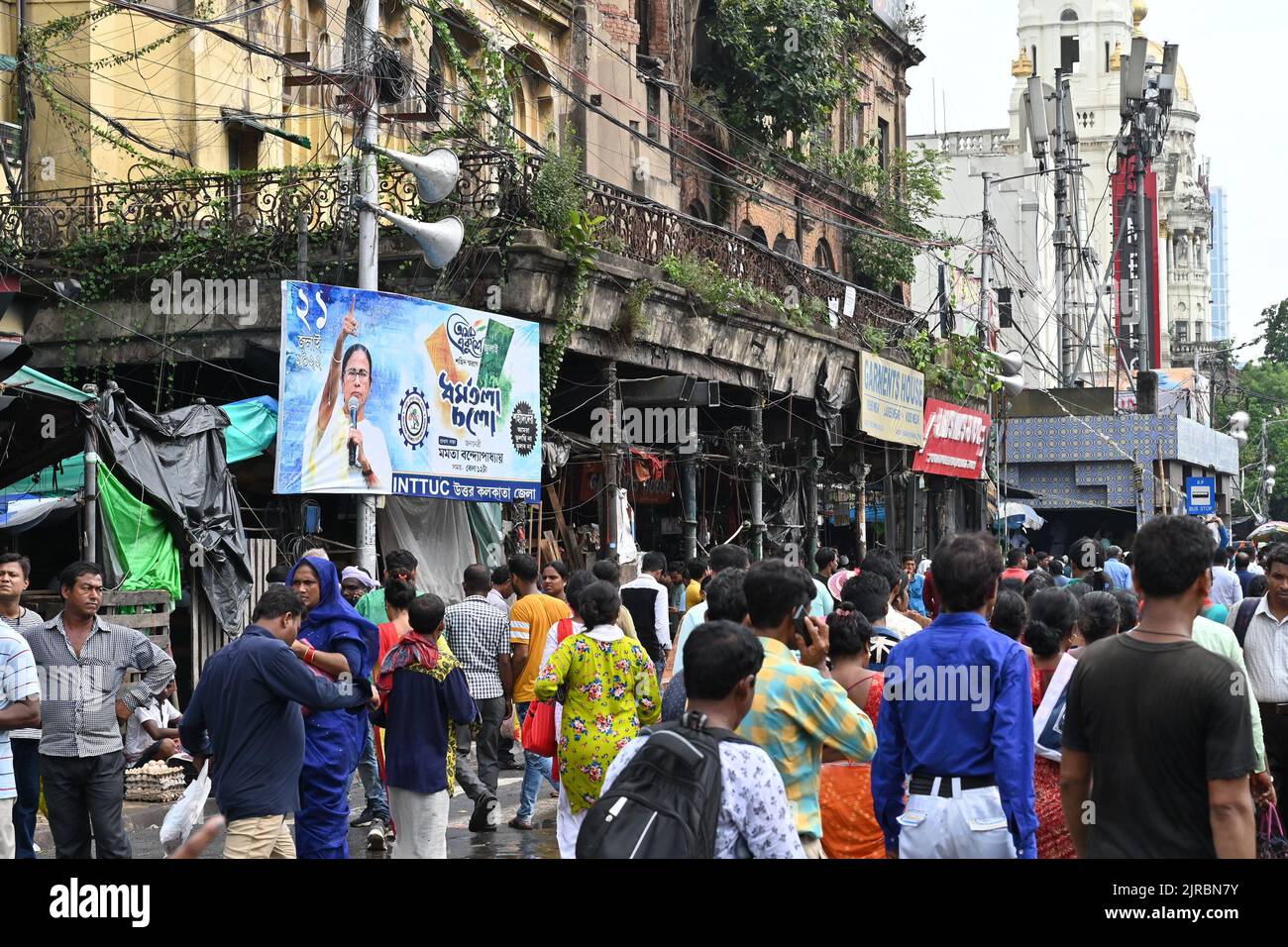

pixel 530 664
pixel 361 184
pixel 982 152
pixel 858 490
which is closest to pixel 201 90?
pixel 361 184

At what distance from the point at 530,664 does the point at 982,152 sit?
49731 millimetres

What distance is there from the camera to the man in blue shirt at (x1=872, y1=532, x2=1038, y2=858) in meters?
5.65

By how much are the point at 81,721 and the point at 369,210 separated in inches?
310

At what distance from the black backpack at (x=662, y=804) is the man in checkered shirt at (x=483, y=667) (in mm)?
6989

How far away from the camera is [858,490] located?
2859cm

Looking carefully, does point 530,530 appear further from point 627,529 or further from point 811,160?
point 811,160

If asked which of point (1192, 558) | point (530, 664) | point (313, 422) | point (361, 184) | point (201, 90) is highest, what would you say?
point (201, 90)

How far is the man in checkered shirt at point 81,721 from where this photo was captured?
848cm

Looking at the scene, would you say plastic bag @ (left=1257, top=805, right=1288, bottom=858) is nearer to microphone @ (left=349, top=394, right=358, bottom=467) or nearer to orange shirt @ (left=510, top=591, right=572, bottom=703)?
orange shirt @ (left=510, top=591, right=572, bottom=703)

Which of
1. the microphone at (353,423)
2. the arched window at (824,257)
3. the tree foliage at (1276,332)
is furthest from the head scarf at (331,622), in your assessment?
the tree foliage at (1276,332)

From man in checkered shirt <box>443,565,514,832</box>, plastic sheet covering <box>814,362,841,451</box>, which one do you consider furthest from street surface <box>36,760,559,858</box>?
plastic sheet covering <box>814,362,841,451</box>

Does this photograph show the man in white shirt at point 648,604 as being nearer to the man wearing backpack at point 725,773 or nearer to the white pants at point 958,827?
the white pants at point 958,827

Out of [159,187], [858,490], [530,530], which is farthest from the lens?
[858,490]

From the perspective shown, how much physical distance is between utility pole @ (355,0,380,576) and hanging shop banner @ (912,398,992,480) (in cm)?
1601
